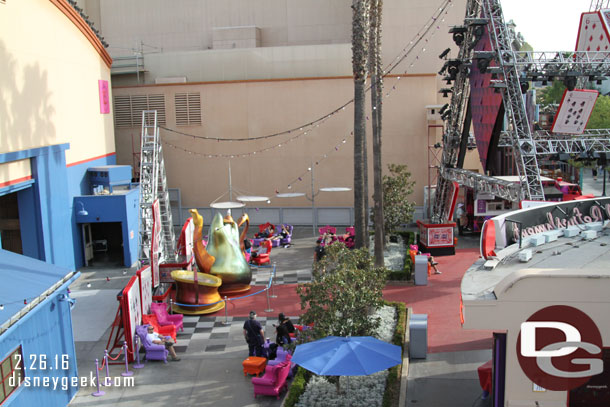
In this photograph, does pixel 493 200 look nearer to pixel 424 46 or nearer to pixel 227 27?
pixel 424 46

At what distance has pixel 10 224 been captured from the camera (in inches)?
947

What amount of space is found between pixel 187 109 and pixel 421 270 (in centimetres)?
1711

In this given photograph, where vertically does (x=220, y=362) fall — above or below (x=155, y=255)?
below

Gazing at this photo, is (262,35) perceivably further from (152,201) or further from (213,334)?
(213,334)

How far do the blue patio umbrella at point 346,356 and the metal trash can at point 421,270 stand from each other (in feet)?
33.1

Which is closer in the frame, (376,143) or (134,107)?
(376,143)

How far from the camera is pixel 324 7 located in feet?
126

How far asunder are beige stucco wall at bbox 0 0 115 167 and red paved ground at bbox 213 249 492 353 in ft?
31.1

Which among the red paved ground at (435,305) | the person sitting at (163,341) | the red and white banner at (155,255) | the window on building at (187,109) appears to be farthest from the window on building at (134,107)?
the person sitting at (163,341)

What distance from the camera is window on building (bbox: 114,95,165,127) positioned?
3450 centimetres

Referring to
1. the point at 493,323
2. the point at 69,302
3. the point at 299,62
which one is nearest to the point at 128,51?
the point at 299,62

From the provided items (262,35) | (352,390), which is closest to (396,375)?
(352,390)

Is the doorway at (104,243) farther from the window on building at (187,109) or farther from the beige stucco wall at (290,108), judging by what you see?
the window on building at (187,109)

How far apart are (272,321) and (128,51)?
1029 inches
